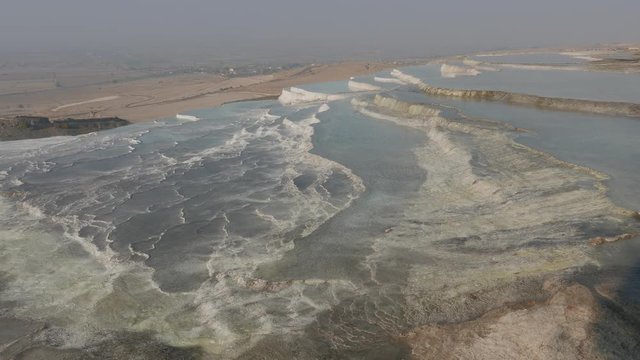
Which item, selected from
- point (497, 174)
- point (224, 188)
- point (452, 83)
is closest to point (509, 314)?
point (497, 174)

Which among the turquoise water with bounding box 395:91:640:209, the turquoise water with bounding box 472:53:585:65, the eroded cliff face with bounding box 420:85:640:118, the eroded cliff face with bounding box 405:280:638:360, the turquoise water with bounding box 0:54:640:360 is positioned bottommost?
the turquoise water with bounding box 0:54:640:360

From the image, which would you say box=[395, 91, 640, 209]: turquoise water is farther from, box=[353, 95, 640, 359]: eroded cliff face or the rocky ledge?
the rocky ledge

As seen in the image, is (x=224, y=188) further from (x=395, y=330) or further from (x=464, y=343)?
(x=464, y=343)

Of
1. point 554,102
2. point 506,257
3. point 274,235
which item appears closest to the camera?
point 506,257

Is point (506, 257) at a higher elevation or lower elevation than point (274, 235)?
higher

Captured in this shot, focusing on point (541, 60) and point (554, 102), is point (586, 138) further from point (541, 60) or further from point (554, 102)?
point (541, 60)

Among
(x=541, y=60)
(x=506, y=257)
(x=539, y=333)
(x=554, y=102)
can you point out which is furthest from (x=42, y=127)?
(x=541, y=60)

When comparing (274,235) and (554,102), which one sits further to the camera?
(554,102)

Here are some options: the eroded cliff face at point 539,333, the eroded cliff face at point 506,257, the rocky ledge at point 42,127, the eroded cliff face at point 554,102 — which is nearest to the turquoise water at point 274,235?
the eroded cliff face at point 506,257

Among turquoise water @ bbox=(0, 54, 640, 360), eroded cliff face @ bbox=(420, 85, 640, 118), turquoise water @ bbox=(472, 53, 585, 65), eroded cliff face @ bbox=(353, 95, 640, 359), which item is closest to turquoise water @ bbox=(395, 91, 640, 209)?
turquoise water @ bbox=(0, 54, 640, 360)

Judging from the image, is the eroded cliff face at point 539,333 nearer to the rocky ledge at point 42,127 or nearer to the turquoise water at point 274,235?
the turquoise water at point 274,235
